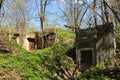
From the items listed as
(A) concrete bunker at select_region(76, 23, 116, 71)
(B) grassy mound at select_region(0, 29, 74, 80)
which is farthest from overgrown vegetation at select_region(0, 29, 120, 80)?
(A) concrete bunker at select_region(76, 23, 116, 71)

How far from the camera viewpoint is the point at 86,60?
62.8 feet

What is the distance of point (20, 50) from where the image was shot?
21.1 meters

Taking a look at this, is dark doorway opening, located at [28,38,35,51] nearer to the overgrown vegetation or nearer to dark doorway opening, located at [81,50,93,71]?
the overgrown vegetation

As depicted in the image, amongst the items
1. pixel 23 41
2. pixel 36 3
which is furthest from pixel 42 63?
pixel 36 3

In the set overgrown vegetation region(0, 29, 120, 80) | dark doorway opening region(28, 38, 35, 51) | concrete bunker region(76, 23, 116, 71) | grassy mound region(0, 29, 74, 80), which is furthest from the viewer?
dark doorway opening region(28, 38, 35, 51)

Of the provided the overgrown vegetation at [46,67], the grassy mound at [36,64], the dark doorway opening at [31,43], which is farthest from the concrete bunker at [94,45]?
the dark doorway opening at [31,43]

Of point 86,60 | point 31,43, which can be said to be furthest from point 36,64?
point 31,43

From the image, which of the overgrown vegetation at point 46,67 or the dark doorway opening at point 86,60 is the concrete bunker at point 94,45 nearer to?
the dark doorway opening at point 86,60

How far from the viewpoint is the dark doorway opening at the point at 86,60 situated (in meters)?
18.9

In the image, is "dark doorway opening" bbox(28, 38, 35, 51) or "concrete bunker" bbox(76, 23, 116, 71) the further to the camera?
"dark doorway opening" bbox(28, 38, 35, 51)

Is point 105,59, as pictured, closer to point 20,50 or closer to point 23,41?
point 20,50

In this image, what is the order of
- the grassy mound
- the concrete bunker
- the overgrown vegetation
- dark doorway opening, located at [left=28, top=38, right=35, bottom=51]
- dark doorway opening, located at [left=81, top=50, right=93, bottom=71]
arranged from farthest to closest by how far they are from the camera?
dark doorway opening, located at [left=28, top=38, right=35, bottom=51] < dark doorway opening, located at [left=81, top=50, right=93, bottom=71] < the concrete bunker < the grassy mound < the overgrown vegetation

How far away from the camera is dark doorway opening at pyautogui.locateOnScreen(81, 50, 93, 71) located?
1892cm

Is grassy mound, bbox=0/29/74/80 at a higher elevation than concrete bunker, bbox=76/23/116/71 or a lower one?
lower
